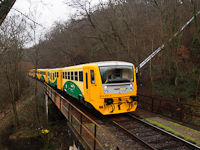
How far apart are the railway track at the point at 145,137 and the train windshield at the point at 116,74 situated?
2039 mm

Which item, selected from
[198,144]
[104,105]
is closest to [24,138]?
[104,105]

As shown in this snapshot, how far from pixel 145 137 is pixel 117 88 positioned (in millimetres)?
2659

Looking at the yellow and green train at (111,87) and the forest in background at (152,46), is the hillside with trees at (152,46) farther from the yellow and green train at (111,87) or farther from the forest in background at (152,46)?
the yellow and green train at (111,87)

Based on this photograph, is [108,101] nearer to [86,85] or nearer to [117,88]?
[117,88]

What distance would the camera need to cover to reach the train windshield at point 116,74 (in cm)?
752

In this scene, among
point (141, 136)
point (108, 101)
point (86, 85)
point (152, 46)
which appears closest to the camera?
point (141, 136)

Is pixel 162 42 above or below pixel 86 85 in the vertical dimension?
above

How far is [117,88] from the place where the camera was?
757 centimetres

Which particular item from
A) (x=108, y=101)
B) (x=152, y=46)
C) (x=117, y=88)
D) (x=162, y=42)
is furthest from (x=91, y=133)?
(x=162, y=42)

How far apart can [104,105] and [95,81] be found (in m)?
1.27

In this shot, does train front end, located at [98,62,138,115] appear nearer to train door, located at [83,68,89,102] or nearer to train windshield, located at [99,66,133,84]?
train windshield, located at [99,66,133,84]

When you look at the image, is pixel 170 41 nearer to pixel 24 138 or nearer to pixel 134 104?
pixel 134 104

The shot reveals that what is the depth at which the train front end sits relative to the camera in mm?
7352

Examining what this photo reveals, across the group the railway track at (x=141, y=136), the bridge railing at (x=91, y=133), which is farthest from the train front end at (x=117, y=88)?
the bridge railing at (x=91, y=133)
